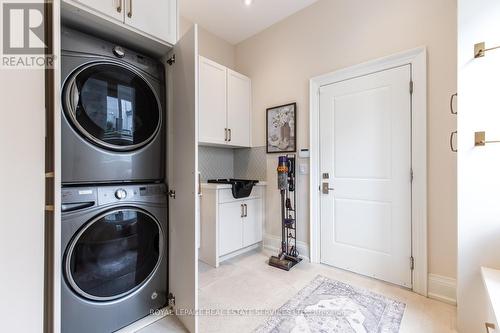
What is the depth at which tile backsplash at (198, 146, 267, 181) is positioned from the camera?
9.97ft

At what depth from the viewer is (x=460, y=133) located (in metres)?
1.43

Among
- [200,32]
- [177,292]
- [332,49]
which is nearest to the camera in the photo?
[177,292]

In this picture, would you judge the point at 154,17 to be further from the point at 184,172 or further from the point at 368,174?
the point at 368,174

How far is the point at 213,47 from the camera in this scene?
10.4 feet

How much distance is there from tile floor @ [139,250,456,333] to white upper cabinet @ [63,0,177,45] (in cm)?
196

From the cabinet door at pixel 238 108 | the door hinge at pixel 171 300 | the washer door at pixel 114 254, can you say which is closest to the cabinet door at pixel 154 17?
the washer door at pixel 114 254

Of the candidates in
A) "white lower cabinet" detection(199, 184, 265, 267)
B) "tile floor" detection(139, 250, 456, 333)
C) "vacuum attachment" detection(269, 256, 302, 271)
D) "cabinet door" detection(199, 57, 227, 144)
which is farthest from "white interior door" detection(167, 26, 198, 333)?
"vacuum attachment" detection(269, 256, 302, 271)

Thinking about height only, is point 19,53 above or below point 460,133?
above

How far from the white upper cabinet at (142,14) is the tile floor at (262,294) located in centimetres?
196

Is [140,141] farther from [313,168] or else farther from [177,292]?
[313,168]

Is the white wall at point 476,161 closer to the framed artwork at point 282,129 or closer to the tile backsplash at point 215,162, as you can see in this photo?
the framed artwork at point 282,129

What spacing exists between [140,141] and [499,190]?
2299 millimetres

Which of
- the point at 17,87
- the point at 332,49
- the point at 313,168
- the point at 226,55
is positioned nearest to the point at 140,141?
the point at 17,87

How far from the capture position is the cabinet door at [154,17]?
1.35 m
